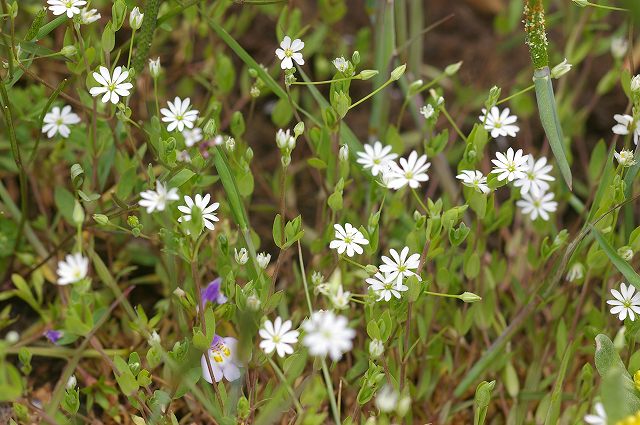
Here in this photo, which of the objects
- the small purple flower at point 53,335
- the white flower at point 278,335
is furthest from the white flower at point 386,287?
the small purple flower at point 53,335

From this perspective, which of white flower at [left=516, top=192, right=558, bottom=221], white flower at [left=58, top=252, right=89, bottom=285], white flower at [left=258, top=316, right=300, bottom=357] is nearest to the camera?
white flower at [left=58, top=252, right=89, bottom=285]

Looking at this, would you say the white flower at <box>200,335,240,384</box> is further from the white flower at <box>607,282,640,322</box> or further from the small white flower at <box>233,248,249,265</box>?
the white flower at <box>607,282,640,322</box>

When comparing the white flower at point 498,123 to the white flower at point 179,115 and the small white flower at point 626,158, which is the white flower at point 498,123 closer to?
the small white flower at point 626,158

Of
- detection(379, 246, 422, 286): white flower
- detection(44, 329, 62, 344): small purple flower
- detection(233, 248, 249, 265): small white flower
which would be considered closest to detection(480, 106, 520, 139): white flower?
detection(379, 246, 422, 286): white flower

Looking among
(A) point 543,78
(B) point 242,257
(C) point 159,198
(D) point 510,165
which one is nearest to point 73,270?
(C) point 159,198

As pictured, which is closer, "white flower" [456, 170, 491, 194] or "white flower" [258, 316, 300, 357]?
"white flower" [258, 316, 300, 357]

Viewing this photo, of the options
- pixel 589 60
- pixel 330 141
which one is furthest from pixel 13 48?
pixel 589 60

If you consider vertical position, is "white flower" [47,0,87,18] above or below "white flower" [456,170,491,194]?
below
